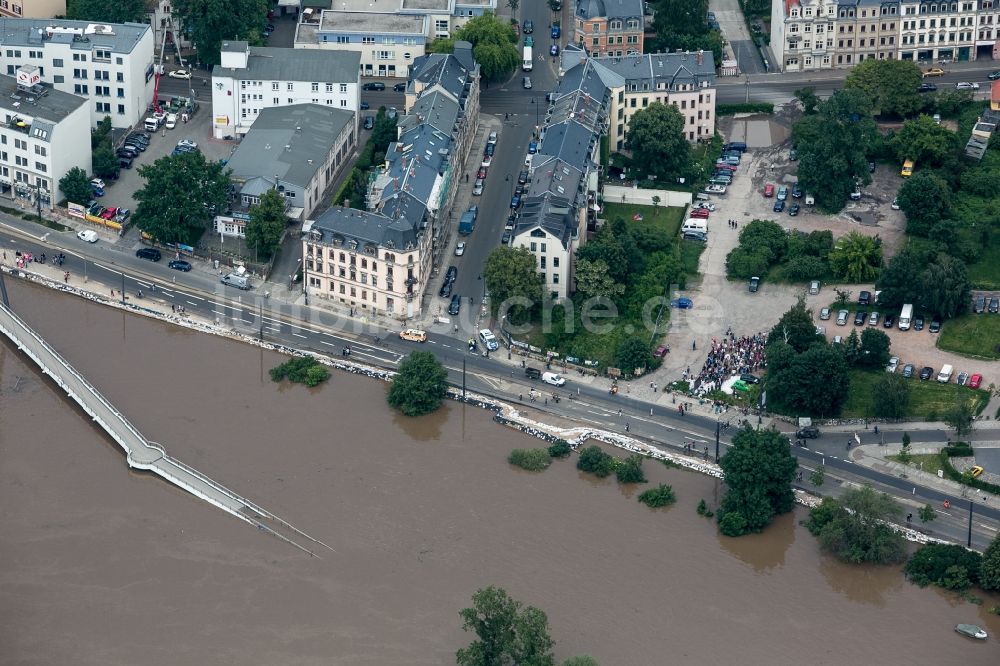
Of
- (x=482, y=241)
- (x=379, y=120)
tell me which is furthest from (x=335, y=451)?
(x=379, y=120)

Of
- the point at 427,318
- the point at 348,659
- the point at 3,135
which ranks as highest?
the point at 3,135

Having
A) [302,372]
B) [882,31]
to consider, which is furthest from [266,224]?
[882,31]

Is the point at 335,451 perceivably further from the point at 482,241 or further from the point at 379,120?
the point at 379,120

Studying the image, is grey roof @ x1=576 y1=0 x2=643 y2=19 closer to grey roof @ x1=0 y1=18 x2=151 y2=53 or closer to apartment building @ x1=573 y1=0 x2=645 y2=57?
apartment building @ x1=573 y1=0 x2=645 y2=57

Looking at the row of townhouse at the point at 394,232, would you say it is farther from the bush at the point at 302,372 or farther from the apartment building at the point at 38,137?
the apartment building at the point at 38,137

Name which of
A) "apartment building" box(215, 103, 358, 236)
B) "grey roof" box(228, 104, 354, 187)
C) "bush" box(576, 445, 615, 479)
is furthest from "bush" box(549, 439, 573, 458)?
"grey roof" box(228, 104, 354, 187)

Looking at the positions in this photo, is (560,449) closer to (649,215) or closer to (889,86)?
(649,215)
